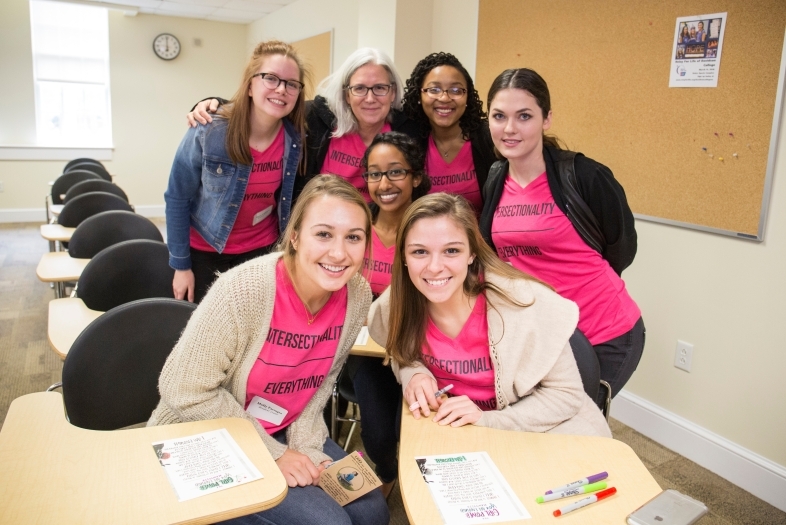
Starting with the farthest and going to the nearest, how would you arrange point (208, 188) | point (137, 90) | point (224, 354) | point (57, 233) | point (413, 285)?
point (137, 90) → point (57, 233) → point (208, 188) → point (413, 285) → point (224, 354)

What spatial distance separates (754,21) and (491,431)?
202cm

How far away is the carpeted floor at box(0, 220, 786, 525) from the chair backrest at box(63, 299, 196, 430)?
107 cm

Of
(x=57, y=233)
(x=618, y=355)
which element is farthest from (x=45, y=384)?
Result: (x=618, y=355)

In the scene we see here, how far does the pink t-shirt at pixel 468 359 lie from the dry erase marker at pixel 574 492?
0.47m

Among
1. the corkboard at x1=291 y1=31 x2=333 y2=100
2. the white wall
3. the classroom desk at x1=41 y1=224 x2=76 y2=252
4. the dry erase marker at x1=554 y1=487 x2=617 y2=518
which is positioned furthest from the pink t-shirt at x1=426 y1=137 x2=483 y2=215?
the white wall

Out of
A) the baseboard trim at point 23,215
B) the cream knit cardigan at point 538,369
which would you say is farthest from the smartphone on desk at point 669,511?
the baseboard trim at point 23,215

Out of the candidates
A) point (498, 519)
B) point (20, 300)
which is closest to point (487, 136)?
point (498, 519)

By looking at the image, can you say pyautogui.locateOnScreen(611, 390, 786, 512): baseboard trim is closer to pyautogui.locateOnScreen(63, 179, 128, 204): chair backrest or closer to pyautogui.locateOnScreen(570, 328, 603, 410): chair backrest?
pyautogui.locateOnScreen(570, 328, 603, 410): chair backrest

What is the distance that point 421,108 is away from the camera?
7.96 feet

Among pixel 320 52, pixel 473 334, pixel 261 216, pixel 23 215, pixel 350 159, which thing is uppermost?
pixel 320 52

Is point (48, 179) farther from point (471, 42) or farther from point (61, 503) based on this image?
point (61, 503)

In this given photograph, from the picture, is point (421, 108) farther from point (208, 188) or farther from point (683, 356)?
point (683, 356)

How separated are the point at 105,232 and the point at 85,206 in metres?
1.11

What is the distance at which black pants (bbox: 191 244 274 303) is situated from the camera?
2494 mm
